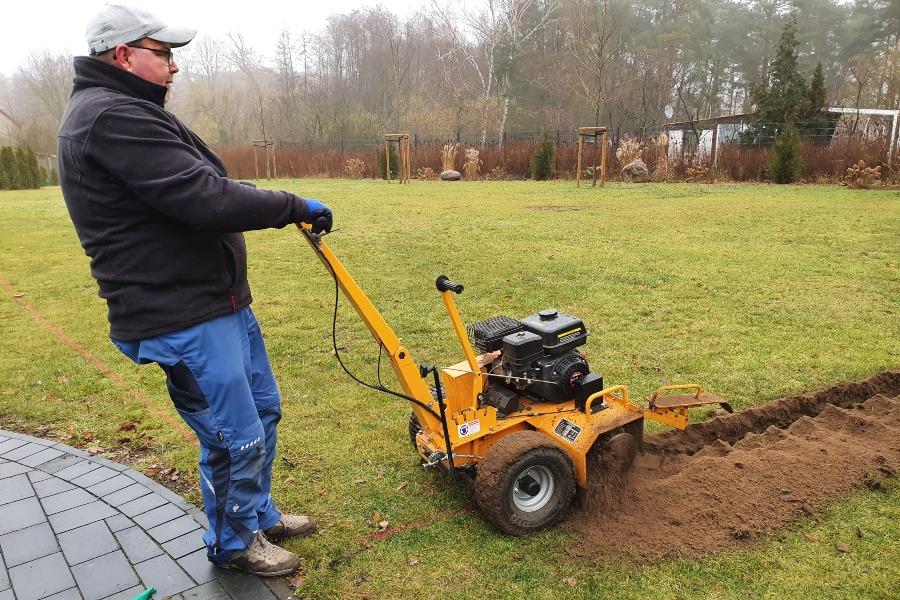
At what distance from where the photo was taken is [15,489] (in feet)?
11.6

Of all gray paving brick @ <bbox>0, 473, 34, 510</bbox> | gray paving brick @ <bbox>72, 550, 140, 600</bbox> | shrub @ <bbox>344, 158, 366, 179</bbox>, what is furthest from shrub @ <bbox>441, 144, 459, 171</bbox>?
gray paving brick @ <bbox>72, 550, 140, 600</bbox>

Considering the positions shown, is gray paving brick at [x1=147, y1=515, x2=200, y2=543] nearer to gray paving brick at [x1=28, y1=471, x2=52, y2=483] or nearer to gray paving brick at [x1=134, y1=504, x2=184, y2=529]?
gray paving brick at [x1=134, y1=504, x2=184, y2=529]

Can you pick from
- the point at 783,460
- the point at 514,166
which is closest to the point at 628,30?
the point at 514,166

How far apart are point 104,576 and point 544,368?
225 centimetres

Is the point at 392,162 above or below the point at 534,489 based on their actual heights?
above

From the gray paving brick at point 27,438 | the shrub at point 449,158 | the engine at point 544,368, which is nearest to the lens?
the engine at point 544,368

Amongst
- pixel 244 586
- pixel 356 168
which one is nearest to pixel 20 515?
pixel 244 586

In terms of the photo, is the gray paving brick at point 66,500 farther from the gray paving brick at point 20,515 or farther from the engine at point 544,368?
the engine at point 544,368

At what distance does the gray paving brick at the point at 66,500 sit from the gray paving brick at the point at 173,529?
1.77 feet

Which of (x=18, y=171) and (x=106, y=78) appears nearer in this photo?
(x=106, y=78)

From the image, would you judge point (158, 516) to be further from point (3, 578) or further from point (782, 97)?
point (782, 97)

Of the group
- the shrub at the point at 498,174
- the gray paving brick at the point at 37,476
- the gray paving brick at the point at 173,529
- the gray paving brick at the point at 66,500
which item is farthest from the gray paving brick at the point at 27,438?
the shrub at the point at 498,174

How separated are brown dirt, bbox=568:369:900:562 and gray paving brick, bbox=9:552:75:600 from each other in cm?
230

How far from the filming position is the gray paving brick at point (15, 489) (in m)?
3.45
